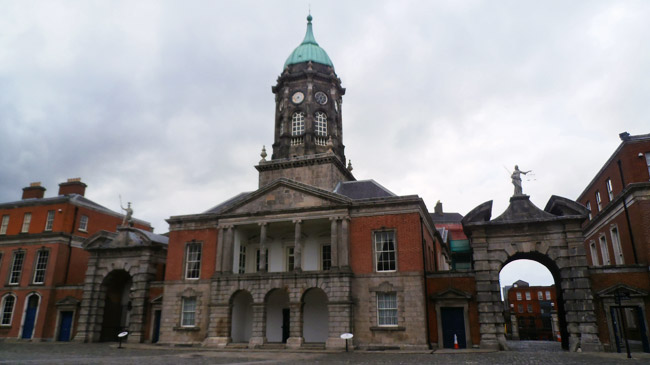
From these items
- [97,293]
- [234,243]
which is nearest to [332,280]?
[234,243]

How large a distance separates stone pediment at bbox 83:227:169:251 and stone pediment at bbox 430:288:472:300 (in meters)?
20.3

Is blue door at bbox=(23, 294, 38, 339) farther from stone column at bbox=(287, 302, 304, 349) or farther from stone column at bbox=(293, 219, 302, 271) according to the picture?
stone column at bbox=(293, 219, 302, 271)

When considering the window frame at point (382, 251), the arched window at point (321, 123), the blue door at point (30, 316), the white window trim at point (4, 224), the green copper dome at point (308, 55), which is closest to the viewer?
the window frame at point (382, 251)

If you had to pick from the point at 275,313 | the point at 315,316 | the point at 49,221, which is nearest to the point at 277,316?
the point at 275,313

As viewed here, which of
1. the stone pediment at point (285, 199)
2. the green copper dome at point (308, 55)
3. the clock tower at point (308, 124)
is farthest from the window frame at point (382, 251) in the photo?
the green copper dome at point (308, 55)

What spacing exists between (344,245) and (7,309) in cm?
2910

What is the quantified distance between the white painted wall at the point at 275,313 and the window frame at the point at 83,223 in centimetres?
1917

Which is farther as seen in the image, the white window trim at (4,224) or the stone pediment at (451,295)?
the white window trim at (4,224)

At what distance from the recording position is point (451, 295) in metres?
25.8

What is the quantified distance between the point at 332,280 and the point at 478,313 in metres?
8.26

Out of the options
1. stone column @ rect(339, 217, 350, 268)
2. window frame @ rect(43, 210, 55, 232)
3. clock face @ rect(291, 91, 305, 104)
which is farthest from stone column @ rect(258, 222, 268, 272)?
window frame @ rect(43, 210, 55, 232)

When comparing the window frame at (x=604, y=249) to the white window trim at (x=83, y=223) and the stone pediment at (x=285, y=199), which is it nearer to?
the stone pediment at (x=285, y=199)

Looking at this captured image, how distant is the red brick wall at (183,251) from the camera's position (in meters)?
31.1

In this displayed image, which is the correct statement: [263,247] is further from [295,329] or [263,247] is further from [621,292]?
[621,292]
